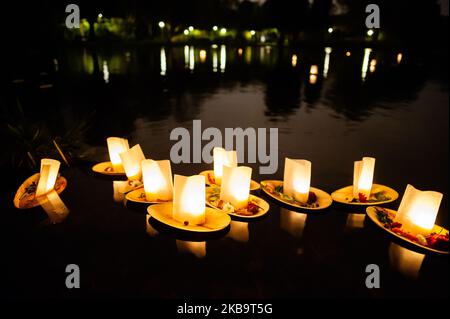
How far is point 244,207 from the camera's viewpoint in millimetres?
4895

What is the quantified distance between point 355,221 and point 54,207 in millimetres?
4648

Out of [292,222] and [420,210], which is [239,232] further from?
[420,210]

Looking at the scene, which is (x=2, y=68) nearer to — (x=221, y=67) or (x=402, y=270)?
(x=402, y=270)

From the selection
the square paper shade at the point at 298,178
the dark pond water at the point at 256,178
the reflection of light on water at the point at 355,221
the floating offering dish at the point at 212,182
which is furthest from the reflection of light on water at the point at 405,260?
the floating offering dish at the point at 212,182

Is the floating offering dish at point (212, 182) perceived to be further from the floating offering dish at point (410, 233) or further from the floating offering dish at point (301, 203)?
the floating offering dish at point (410, 233)

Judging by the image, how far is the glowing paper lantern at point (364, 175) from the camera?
199 inches

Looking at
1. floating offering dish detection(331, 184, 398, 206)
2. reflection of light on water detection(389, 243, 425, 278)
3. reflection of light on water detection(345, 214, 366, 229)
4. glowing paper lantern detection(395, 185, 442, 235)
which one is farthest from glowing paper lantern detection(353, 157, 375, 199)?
reflection of light on water detection(389, 243, 425, 278)

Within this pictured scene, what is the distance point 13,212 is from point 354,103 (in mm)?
12109

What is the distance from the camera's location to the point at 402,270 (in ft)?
12.9

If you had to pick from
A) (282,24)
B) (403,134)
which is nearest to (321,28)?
(282,24)

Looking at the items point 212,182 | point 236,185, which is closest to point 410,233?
point 236,185

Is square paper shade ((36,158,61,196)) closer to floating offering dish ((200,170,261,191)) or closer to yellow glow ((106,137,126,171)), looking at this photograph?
yellow glow ((106,137,126,171))

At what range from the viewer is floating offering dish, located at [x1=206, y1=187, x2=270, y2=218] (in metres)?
4.75
